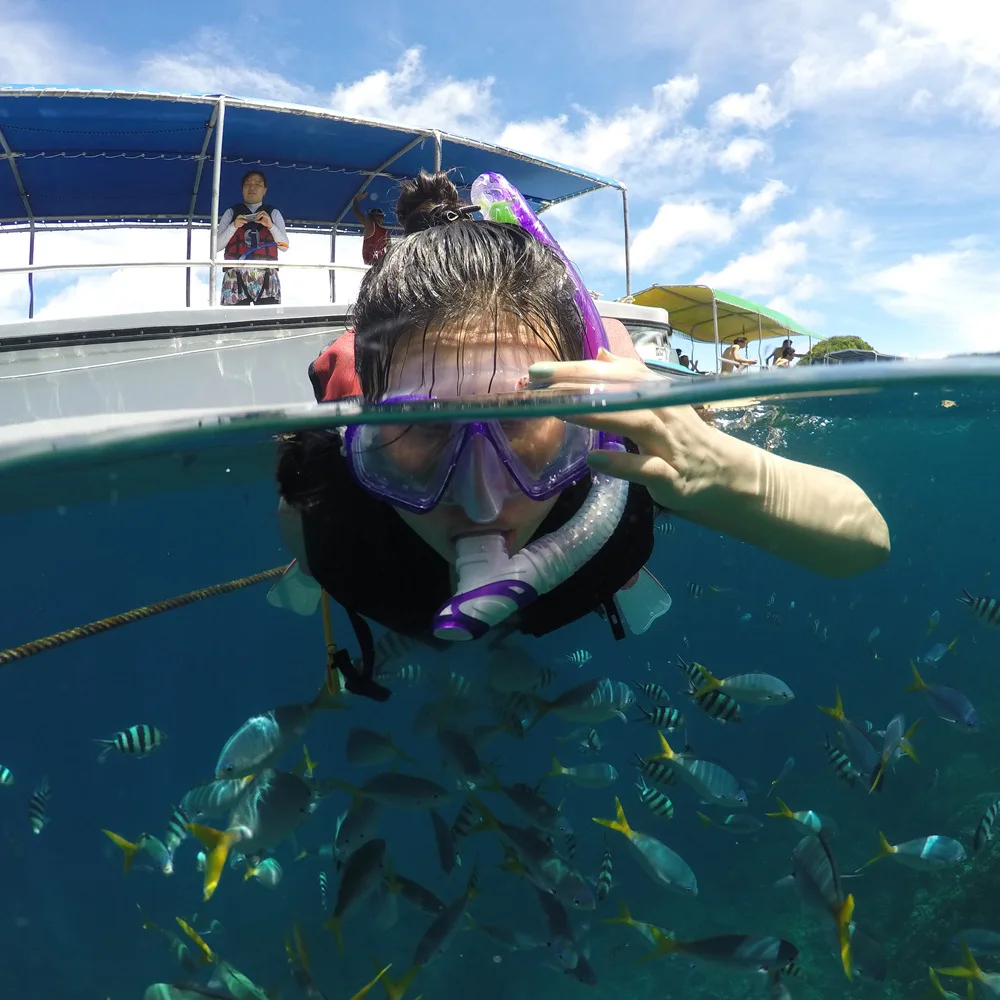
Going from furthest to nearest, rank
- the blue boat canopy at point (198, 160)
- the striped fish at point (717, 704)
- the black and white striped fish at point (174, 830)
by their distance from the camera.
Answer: the blue boat canopy at point (198, 160) < the black and white striped fish at point (174, 830) < the striped fish at point (717, 704)

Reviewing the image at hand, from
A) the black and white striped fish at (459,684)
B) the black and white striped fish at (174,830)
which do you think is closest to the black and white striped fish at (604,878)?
the black and white striped fish at (459,684)

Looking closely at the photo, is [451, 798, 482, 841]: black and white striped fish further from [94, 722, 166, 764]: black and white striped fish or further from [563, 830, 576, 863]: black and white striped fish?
[94, 722, 166, 764]: black and white striped fish

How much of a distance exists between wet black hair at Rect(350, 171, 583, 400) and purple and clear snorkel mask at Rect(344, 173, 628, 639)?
108mm

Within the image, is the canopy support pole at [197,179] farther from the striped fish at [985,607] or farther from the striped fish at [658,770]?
the striped fish at [985,607]

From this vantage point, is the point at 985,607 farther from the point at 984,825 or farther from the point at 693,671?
the point at 693,671

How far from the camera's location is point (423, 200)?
144 inches

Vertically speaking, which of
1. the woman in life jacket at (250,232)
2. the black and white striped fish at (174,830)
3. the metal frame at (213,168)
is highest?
the metal frame at (213,168)

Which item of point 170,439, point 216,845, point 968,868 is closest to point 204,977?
point 216,845

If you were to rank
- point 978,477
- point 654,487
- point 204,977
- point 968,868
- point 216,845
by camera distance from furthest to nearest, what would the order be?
point 968,868
point 978,477
point 204,977
point 216,845
point 654,487

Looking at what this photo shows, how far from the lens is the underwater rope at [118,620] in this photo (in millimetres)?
5543

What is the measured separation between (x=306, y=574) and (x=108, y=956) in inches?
378

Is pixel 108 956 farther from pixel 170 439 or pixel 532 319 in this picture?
pixel 532 319

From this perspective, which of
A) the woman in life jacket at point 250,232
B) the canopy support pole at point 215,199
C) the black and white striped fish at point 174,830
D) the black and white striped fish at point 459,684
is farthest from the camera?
the woman in life jacket at point 250,232

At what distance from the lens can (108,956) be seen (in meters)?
10.5
